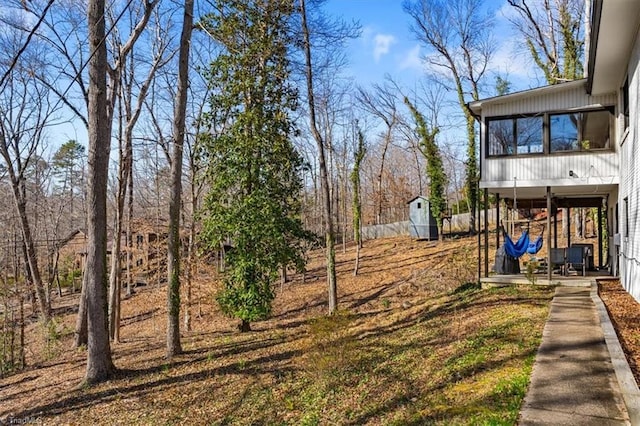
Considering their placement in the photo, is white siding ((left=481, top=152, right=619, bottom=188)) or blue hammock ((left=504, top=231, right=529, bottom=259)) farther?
blue hammock ((left=504, top=231, right=529, bottom=259))

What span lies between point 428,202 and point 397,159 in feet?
64.3

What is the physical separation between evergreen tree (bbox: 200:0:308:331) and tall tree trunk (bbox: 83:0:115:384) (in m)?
2.93

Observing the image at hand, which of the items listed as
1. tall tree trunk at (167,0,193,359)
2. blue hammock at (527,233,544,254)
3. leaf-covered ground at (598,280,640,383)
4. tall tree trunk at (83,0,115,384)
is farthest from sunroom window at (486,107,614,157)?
tall tree trunk at (83,0,115,384)

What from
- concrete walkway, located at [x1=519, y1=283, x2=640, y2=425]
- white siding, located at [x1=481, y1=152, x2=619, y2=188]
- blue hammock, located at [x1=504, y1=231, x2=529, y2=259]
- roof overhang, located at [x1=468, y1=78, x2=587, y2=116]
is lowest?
concrete walkway, located at [x1=519, y1=283, x2=640, y2=425]

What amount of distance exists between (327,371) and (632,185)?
20.9ft

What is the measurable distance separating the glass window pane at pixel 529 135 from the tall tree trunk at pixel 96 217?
9.12 m

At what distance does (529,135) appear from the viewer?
1096 cm

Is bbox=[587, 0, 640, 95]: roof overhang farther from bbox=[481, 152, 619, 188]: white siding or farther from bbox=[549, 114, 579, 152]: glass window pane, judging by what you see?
bbox=[481, 152, 619, 188]: white siding

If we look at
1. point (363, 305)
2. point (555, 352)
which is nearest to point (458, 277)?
point (363, 305)

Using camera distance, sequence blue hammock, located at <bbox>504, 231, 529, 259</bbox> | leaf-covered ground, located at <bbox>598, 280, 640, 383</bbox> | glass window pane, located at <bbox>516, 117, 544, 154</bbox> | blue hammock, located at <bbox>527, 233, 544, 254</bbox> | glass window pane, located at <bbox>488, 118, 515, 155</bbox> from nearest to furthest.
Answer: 1. leaf-covered ground, located at <bbox>598, 280, 640, 383</bbox>
2. glass window pane, located at <bbox>516, 117, 544, 154</bbox>
3. glass window pane, located at <bbox>488, 118, 515, 155</bbox>
4. blue hammock, located at <bbox>504, 231, 529, 259</bbox>
5. blue hammock, located at <bbox>527, 233, 544, 254</bbox>

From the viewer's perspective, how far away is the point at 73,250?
30.1m

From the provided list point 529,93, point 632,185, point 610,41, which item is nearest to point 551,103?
point 529,93

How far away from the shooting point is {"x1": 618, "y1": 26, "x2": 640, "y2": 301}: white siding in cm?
752

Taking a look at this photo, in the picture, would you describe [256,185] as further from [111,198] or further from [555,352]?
[111,198]
